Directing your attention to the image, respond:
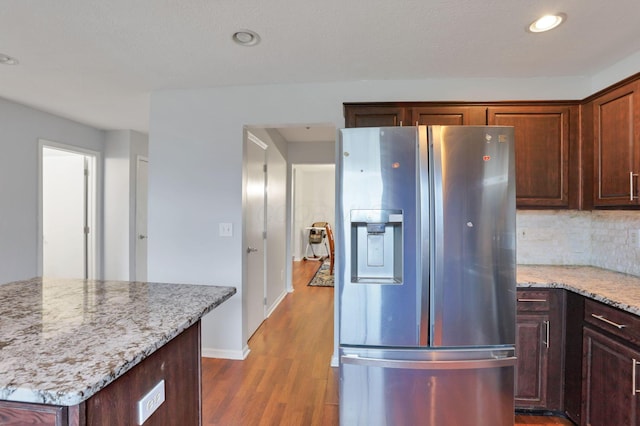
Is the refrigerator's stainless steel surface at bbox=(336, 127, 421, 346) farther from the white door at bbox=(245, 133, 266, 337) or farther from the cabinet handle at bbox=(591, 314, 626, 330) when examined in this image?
the white door at bbox=(245, 133, 266, 337)

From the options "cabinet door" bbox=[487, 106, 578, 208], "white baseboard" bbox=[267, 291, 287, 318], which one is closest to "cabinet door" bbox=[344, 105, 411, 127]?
"cabinet door" bbox=[487, 106, 578, 208]

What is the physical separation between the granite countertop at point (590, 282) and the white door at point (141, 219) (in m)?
4.31

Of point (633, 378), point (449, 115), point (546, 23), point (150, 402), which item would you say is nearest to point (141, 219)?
point (150, 402)

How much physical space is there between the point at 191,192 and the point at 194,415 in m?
1.86

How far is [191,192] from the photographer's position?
2729mm

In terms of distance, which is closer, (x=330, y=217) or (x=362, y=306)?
(x=362, y=306)

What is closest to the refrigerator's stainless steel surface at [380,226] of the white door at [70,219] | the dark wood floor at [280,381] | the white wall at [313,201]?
the dark wood floor at [280,381]

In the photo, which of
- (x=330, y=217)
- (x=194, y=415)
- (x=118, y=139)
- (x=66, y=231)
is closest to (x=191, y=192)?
(x=194, y=415)

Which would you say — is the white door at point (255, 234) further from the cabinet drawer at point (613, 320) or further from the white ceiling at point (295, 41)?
the cabinet drawer at point (613, 320)

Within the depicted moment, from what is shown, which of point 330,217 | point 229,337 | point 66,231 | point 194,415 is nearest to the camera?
point 194,415

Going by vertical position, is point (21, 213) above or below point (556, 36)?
below

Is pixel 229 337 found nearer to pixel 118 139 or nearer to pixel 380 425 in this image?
pixel 380 425

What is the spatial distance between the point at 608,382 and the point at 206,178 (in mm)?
2898

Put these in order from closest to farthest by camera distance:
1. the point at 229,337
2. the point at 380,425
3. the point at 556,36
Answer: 1. the point at 380,425
2. the point at 556,36
3. the point at 229,337
